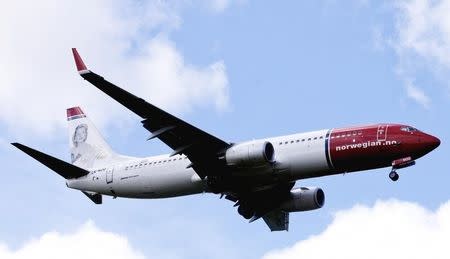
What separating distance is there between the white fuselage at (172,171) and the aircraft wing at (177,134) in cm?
156

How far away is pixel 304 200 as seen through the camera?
2179 inches

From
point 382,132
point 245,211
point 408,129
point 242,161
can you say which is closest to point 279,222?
point 245,211

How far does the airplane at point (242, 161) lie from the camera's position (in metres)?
47.5

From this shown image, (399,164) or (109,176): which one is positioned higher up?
(109,176)

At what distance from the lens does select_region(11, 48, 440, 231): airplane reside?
156 ft

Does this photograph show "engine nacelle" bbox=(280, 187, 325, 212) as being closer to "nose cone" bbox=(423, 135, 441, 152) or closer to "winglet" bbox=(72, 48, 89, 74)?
"nose cone" bbox=(423, 135, 441, 152)

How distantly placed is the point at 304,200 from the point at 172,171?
8.21 metres

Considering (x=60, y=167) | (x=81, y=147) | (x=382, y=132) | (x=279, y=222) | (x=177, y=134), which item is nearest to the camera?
(x=382, y=132)

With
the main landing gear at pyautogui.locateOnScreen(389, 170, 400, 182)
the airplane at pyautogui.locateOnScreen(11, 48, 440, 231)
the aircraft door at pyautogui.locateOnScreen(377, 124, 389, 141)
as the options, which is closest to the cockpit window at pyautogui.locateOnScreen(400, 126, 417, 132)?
the airplane at pyautogui.locateOnScreen(11, 48, 440, 231)

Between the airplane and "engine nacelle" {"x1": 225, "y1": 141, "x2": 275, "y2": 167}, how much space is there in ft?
0.16

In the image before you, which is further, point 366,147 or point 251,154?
point 251,154

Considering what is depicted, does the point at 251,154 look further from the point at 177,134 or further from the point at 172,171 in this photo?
the point at 172,171

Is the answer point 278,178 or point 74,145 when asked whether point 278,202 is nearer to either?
point 278,178

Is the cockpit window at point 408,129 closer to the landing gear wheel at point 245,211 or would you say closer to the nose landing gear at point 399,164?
the nose landing gear at point 399,164
